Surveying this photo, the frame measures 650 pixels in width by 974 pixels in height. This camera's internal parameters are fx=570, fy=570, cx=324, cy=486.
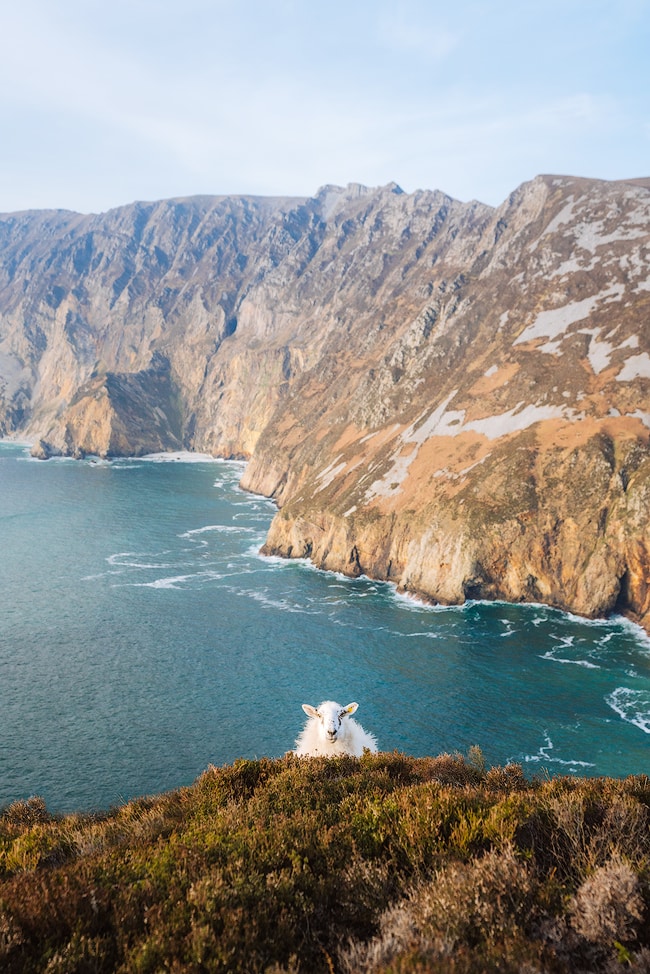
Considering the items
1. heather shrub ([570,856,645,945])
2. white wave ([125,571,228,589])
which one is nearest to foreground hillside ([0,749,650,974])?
heather shrub ([570,856,645,945])

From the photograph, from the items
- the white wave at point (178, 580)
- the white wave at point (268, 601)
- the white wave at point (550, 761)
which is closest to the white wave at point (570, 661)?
the white wave at point (550, 761)

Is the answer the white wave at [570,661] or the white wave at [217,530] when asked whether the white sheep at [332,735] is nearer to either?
the white wave at [570,661]

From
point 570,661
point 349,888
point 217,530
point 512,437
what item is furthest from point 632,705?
point 217,530

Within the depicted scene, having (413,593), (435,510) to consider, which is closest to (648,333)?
(435,510)

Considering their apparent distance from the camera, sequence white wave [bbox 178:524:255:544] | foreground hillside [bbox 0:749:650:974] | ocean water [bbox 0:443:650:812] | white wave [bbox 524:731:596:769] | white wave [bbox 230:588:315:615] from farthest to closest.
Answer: white wave [bbox 178:524:255:544] < white wave [bbox 230:588:315:615] < ocean water [bbox 0:443:650:812] < white wave [bbox 524:731:596:769] < foreground hillside [bbox 0:749:650:974]

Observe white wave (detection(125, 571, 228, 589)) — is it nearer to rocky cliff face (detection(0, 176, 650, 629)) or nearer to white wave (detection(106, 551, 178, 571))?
white wave (detection(106, 551, 178, 571))

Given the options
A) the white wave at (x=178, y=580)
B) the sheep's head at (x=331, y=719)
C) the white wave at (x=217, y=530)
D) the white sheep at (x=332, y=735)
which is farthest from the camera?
the white wave at (x=217, y=530)
